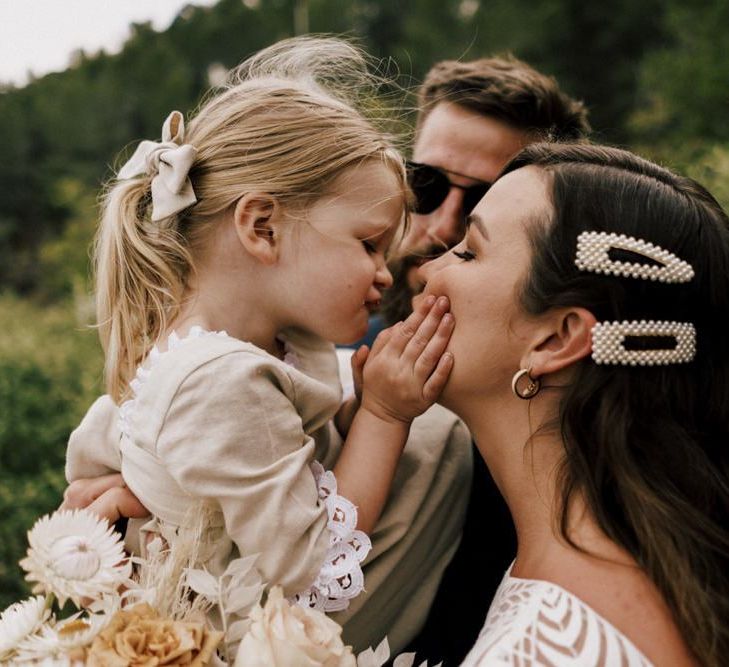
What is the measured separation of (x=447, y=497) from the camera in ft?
8.63

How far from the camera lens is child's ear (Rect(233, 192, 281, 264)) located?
100 inches

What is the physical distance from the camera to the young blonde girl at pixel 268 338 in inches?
81.8

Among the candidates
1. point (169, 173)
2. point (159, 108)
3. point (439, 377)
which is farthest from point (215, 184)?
point (159, 108)

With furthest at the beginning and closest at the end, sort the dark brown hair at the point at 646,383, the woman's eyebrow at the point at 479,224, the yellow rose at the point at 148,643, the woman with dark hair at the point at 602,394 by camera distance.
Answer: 1. the woman's eyebrow at the point at 479,224
2. the dark brown hair at the point at 646,383
3. the woman with dark hair at the point at 602,394
4. the yellow rose at the point at 148,643

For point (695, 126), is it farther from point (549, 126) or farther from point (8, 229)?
point (8, 229)

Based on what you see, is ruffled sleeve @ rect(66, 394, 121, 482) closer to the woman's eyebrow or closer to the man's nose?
the woman's eyebrow

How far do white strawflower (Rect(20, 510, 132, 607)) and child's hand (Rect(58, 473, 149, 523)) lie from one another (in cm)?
50

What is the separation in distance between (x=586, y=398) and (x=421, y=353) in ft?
1.55

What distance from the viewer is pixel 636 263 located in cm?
203

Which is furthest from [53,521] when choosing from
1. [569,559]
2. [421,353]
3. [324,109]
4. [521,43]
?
[521,43]

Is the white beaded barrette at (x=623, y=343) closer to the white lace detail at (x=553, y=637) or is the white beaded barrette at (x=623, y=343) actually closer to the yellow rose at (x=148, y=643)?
the white lace detail at (x=553, y=637)

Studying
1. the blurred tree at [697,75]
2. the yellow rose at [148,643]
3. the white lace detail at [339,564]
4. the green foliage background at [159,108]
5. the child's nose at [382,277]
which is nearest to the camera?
the yellow rose at [148,643]

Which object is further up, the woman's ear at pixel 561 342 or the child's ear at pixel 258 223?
the child's ear at pixel 258 223

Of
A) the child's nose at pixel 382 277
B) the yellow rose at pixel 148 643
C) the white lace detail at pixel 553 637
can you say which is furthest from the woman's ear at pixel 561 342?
the yellow rose at pixel 148 643
